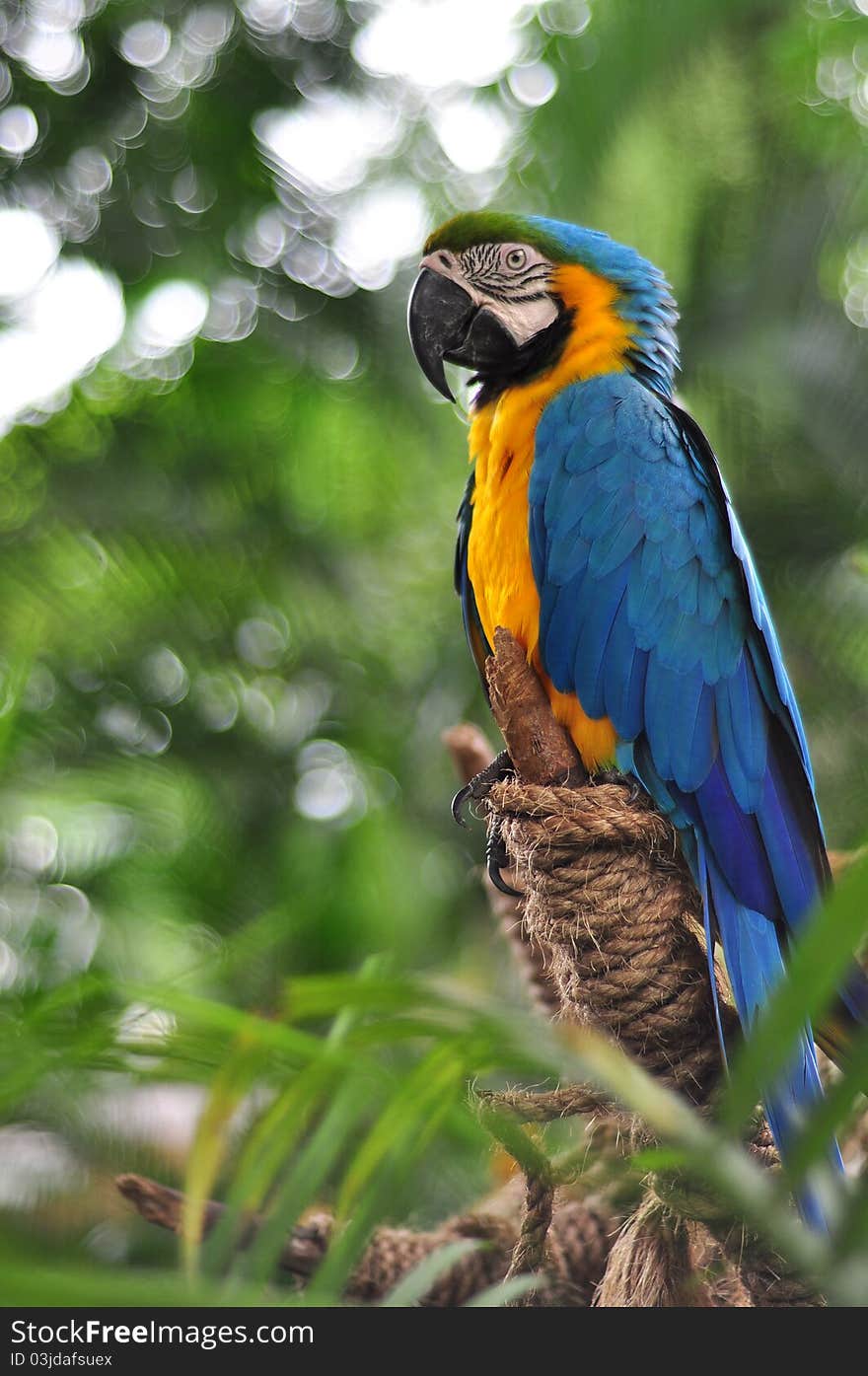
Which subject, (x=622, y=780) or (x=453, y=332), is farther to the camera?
(x=453, y=332)

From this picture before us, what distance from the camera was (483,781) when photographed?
130 cm

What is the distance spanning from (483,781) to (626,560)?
31 centimetres

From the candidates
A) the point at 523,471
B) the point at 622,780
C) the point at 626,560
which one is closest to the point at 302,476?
the point at 523,471

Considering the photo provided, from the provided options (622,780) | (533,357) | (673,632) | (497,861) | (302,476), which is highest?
(533,357)

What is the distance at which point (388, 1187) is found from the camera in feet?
2.19

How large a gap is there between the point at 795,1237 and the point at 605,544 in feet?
3.10

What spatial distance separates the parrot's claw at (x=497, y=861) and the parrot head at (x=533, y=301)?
1.93 ft

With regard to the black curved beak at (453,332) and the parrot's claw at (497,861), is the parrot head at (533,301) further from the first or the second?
the parrot's claw at (497,861)

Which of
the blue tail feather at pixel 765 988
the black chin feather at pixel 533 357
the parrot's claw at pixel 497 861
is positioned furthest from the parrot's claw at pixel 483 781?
the black chin feather at pixel 533 357

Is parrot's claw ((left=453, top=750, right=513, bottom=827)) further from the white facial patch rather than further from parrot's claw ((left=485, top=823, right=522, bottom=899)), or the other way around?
the white facial patch

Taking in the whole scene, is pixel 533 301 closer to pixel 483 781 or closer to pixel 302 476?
pixel 483 781

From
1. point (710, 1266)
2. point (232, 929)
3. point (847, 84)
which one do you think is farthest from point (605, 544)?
point (847, 84)

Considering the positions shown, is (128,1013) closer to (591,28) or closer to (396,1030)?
(396,1030)

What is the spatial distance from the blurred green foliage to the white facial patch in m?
0.72
